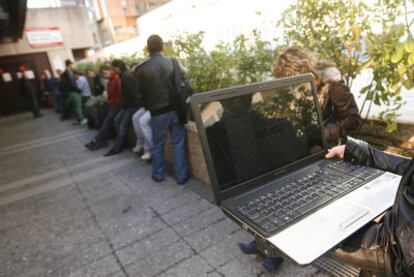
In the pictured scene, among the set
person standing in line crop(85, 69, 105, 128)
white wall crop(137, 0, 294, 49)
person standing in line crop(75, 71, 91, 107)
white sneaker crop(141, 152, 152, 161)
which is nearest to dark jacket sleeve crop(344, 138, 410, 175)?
white wall crop(137, 0, 294, 49)

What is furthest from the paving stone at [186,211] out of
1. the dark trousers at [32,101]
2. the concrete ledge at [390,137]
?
the dark trousers at [32,101]

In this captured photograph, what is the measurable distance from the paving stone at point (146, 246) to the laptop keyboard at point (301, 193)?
63.6 inches

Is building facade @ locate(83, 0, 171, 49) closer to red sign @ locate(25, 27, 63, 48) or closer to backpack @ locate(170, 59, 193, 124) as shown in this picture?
red sign @ locate(25, 27, 63, 48)

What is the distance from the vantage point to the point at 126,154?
17.0 feet

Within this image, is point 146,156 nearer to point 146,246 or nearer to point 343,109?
point 146,246

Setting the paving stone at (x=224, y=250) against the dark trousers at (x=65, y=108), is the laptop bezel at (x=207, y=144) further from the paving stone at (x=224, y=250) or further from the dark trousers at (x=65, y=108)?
the dark trousers at (x=65, y=108)

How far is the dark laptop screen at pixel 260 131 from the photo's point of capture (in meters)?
1.11

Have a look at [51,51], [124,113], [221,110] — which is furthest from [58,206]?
[51,51]

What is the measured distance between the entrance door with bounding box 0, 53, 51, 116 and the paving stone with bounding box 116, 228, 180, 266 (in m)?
15.4

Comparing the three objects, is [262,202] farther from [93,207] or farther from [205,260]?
[93,207]

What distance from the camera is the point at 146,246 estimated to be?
251 centimetres

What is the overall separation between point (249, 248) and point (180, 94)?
197 centimetres

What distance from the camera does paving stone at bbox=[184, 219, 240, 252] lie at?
94.9 inches

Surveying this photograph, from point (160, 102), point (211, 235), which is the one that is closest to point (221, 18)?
point (160, 102)
